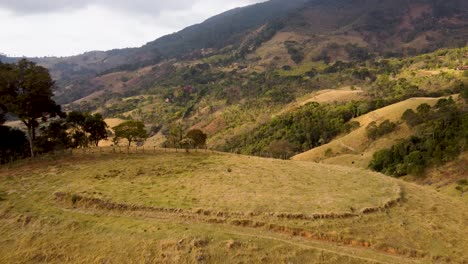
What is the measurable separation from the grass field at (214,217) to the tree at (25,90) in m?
6.73

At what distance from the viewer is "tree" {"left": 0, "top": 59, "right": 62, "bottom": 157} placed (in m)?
46.2

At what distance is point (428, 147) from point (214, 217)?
60.8 m

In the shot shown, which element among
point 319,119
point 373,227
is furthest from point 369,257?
point 319,119

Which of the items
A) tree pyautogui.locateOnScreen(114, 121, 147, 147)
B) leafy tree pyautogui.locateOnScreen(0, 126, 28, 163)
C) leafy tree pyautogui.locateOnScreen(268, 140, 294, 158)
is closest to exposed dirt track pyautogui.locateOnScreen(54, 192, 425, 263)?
tree pyautogui.locateOnScreen(114, 121, 147, 147)

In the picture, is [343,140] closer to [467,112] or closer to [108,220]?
[467,112]

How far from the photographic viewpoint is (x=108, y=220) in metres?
30.3

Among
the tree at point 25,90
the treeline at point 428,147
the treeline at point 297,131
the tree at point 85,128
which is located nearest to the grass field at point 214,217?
the tree at point 25,90

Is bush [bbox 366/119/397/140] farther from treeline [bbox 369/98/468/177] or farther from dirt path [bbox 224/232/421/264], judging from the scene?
dirt path [bbox 224/232/421/264]

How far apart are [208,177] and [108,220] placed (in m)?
14.4

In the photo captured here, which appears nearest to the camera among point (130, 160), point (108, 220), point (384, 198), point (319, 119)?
point (108, 220)

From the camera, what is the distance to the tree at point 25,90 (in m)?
46.2

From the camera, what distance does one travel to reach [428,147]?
249 ft

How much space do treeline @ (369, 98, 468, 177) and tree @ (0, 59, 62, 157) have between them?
6167cm

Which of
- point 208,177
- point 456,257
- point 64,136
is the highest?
point 64,136
